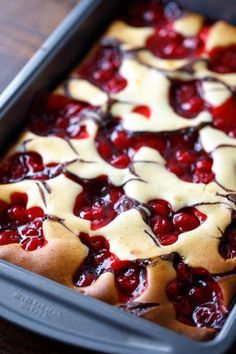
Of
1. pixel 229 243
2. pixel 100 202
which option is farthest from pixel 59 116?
pixel 229 243

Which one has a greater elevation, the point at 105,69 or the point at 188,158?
the point at 105,69

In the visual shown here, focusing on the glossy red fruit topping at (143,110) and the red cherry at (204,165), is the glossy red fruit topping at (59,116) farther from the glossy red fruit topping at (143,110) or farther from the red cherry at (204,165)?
the red cherry at (204,165)

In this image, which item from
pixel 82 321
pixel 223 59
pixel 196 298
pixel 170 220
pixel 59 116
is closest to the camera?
pixel 82 321

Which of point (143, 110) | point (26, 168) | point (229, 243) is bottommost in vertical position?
point (229, 243)

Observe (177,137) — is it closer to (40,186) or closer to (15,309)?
(40,186)

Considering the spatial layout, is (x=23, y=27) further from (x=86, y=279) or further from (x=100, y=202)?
(x=86, y=279)

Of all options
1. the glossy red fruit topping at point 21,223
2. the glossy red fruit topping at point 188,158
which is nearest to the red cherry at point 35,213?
the glossy red fruit topping at point 21,223

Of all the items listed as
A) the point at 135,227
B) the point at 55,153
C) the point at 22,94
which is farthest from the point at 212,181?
the point at 22,94

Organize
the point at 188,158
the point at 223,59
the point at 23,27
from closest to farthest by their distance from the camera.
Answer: the point at 188,158 → the point at 223,59 → the point at 23,27
